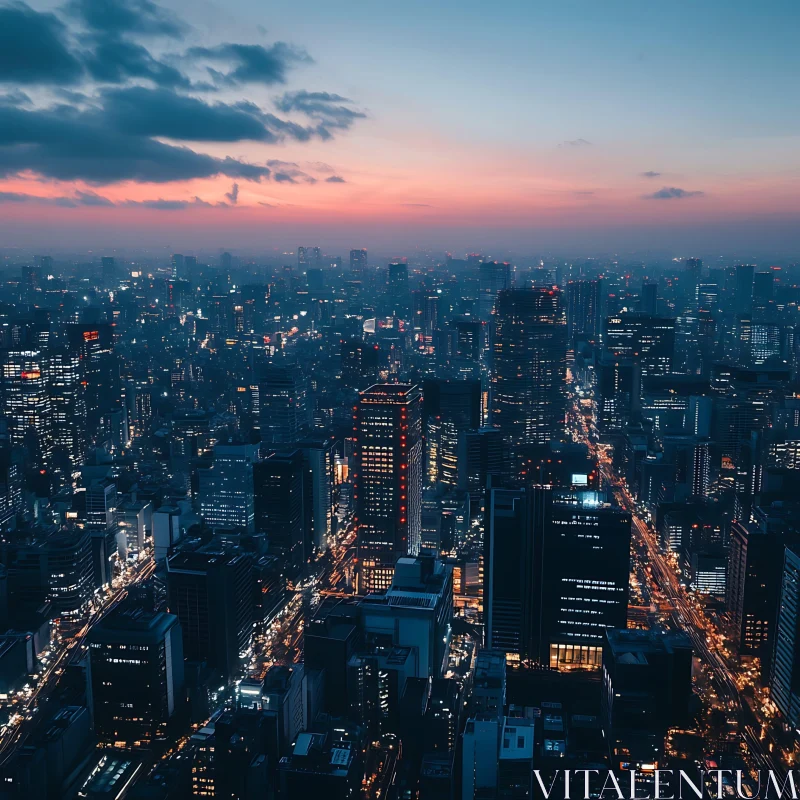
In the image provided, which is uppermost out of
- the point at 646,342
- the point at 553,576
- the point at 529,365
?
the point at 646,342

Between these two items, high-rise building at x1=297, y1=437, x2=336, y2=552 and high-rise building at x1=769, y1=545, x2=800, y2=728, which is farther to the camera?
high-rise building at x1=297, y1=437, x2=336, y2=552

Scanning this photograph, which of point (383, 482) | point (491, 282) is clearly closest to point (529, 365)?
point (383, 482)

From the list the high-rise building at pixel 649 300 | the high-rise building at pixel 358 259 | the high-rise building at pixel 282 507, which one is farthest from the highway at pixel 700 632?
the high-rise building at pixel 358 259

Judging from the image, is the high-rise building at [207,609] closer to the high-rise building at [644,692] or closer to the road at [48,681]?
the road at [48,681]

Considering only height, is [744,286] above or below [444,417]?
above

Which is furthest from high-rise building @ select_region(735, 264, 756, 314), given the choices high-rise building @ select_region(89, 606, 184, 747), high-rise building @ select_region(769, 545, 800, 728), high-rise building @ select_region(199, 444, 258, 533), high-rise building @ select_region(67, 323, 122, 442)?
high-rise building @ select_region(89, 606, 184, 747)

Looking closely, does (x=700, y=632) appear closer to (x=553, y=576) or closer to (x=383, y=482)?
(x=553, y=576)

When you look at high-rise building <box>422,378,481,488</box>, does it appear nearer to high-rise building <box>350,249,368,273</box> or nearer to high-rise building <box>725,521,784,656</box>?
high-rise building <box>725,521,784,656</box>
